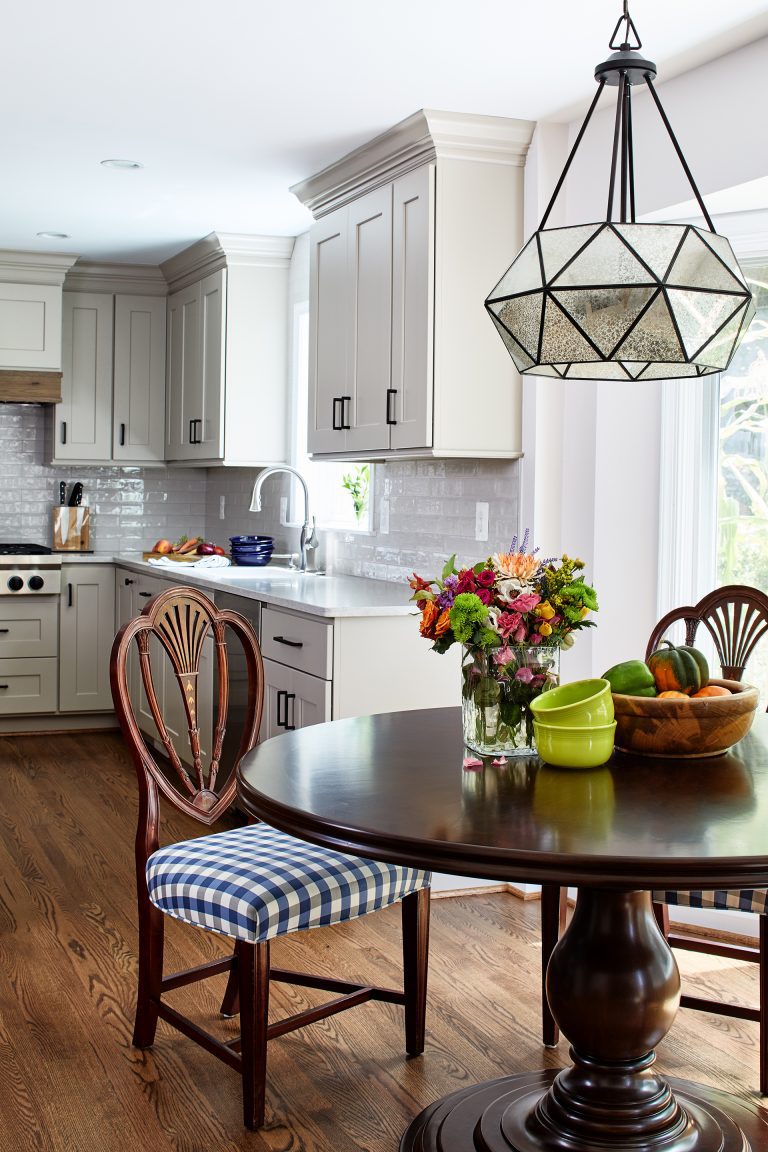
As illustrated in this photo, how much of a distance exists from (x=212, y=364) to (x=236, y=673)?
200cm

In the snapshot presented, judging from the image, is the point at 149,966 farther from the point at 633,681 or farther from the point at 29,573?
the point at 29,573

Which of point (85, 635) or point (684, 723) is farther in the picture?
point (85, 635)

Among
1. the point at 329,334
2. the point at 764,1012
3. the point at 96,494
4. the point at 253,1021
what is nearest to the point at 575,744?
the point at 253,1021

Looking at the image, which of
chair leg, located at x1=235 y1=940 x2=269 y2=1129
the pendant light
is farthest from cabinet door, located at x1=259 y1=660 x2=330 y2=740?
the pendant light

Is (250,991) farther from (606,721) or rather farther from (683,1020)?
(683,1020)

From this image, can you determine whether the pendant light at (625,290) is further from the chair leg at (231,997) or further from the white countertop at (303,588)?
the white countertop at (303,588)

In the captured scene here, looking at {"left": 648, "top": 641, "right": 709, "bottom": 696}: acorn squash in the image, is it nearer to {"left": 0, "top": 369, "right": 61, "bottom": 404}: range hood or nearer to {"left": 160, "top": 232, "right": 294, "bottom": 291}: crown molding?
{"left": 160, "top": 232, "right": 294, "bottom": 291}: crown molding

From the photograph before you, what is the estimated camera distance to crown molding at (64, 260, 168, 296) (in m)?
6.23

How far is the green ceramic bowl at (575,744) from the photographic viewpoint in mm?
1844

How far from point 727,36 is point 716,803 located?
209 cm

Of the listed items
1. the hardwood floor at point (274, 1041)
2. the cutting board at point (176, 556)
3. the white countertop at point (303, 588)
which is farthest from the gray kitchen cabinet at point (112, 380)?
the hardwood floor at point (274, 1041)

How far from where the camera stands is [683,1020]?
2.79m

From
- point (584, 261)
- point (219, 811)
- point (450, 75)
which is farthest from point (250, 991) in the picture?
point (450, 75)

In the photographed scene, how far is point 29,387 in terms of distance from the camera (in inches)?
239
